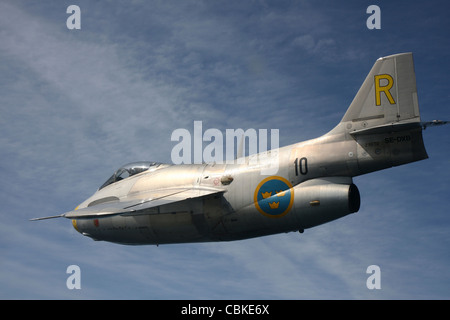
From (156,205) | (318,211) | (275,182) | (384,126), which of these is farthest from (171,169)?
(384,126)

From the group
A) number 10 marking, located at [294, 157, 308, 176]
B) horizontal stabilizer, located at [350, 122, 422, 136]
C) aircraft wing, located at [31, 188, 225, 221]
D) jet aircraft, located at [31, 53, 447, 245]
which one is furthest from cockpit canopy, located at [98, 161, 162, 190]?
horizontal stabilizer, located at [350, 122, 422, 136]

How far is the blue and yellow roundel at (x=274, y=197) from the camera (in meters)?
22.2

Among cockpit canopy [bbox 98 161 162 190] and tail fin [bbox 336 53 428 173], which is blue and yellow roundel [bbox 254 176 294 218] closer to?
tail fin [bbox 336 53 428 173]

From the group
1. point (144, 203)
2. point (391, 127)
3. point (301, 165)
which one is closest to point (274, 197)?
point (301, 165)

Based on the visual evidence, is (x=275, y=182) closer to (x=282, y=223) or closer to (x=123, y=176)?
(x=282, y=223)

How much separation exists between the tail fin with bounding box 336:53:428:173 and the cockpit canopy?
444 inches

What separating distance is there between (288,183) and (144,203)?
717cm

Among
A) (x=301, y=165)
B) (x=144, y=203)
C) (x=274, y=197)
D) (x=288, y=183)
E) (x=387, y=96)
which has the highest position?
(x=387, y=96)

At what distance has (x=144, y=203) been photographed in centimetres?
2433

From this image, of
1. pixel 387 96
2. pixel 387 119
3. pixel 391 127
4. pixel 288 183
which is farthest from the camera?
pixel 288 183

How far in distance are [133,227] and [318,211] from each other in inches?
389

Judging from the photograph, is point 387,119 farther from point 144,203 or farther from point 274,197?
point 144,203

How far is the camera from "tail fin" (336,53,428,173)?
20.5 metres

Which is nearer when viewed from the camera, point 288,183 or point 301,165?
point 301,165
